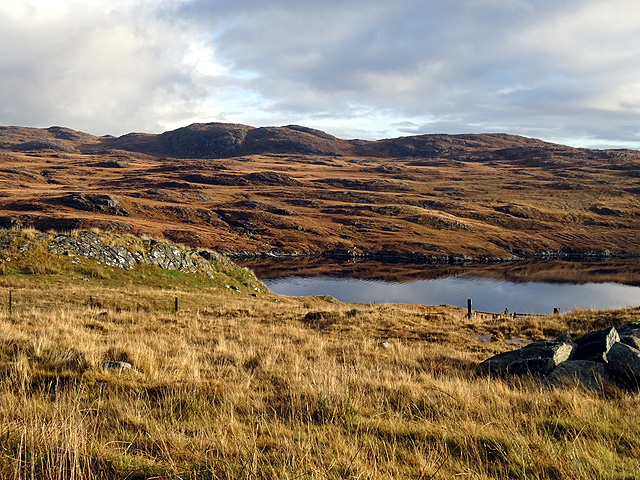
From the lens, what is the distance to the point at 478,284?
61.6 metres

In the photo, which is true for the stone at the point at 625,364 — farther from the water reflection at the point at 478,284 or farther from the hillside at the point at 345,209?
the hillside at the point at 345,209

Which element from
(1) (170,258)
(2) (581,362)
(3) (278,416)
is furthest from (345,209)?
(3) (278,416)

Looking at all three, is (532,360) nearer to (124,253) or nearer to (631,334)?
(631,334)

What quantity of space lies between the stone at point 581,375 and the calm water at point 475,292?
4113 cm

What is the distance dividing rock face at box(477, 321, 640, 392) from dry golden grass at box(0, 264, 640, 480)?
67 centimetres

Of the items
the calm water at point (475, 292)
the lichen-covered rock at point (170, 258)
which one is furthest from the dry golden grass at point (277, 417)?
the calm water at point (475, 292)

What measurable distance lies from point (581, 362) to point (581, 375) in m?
0.60

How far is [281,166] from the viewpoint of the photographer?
193000 mm

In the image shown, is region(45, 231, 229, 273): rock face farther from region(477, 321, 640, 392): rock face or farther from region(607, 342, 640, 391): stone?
region(607, 342, 640, 391): stone

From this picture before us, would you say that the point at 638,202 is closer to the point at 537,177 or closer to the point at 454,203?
the point at 537,177

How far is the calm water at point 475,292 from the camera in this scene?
5069cm

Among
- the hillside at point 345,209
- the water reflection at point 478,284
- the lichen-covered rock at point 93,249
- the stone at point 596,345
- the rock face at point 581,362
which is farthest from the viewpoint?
the hillside at point 345,209

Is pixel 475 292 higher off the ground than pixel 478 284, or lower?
lower

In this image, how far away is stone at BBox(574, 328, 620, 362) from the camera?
362 inches
